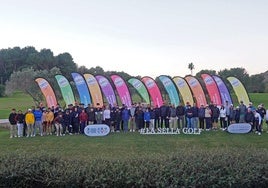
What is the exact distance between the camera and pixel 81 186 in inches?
288

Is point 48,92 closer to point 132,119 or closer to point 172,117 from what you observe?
point 132,119

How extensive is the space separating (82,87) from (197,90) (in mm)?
8353

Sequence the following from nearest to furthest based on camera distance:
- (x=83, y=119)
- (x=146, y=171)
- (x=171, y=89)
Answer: (x=146, y=171) < (x=83, y=119) < (x=171, y=89)

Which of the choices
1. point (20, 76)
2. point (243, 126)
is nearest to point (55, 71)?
point (20, 76)

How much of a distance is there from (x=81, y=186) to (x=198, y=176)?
2.30 meters

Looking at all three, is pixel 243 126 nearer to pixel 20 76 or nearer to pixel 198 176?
pixel 198 176

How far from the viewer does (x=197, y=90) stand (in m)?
27.2

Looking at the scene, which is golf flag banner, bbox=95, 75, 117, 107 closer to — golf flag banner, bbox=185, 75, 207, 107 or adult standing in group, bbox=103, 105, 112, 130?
adult standing in group, bbox=103, 105, 112, 130

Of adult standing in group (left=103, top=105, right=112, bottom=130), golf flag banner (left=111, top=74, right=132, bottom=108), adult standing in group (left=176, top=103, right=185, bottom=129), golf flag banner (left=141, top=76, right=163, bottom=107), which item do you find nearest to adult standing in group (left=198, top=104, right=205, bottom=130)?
adult standing in group (left=176, top=103, right=185, bottom=129)

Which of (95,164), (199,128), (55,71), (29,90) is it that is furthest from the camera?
(55,71)

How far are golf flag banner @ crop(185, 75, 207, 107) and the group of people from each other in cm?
287

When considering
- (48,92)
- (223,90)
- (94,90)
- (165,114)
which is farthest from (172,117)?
(48,92)

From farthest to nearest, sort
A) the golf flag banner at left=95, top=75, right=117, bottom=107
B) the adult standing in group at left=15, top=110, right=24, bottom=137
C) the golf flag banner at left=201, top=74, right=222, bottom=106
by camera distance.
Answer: the golf flag banner at left=201, top=74, right=222, bottom=106 < the golf flag banner at left=95, top=75, right=117, bottom=107 < the adult standing in group at left=15, top=110, right=24, bottom=137

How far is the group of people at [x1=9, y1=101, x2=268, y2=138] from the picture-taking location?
879 inches
